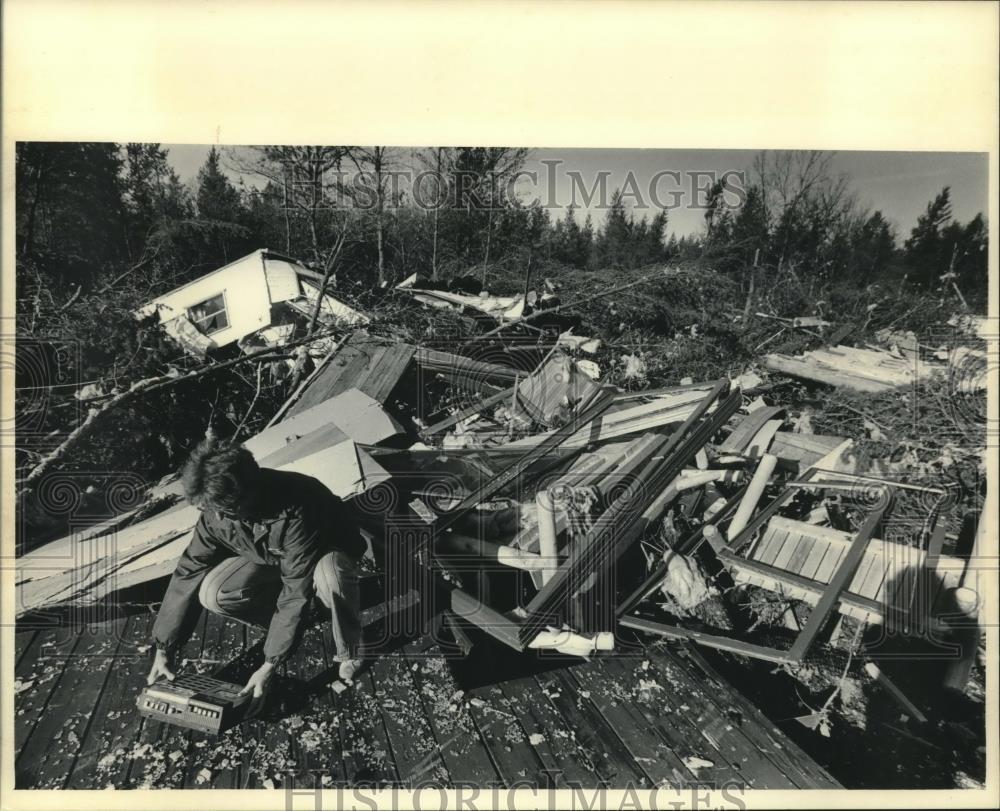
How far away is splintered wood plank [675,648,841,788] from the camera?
2.22m

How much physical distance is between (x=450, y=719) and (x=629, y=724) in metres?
0.78

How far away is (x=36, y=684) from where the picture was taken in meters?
2.52

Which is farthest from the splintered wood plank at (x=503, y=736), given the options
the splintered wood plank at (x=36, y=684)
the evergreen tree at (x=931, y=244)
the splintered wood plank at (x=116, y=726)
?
the evergreen tree at (x=931, y=244)

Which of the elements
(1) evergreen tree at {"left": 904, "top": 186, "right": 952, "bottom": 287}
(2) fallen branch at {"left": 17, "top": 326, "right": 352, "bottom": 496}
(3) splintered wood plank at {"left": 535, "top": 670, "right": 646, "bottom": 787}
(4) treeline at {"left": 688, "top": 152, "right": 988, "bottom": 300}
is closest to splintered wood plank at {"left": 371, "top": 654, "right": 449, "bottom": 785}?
(3) splintered wood plank at {"left": 535, "top": 670, "right": 646, "bottom": 787}

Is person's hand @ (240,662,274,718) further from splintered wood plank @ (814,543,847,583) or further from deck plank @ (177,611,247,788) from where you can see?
splintered wood plank @ (814,543,847,583)

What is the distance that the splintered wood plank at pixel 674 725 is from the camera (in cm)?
228

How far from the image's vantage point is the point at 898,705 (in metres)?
3.02

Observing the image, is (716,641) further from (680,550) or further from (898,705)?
(898,705)

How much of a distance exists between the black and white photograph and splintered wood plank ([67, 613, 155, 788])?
0.05ft

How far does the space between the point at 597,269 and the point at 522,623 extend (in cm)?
→ 235

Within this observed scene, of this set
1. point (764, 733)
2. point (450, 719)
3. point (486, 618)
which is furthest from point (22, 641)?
point (764, 733)

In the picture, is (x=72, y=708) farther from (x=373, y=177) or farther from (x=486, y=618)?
(x=373, y=177)

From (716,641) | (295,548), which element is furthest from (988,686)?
(295,548)

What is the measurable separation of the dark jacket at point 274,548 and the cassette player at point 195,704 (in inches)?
6.9
